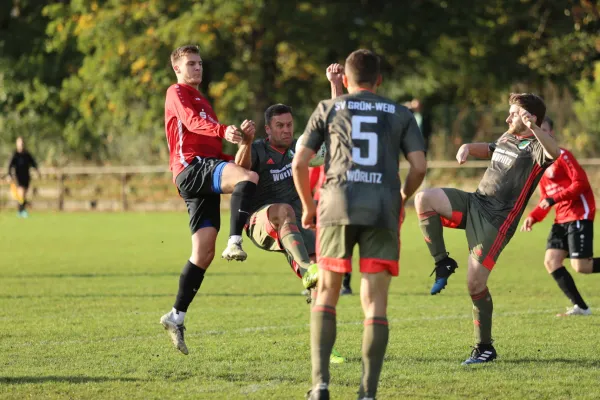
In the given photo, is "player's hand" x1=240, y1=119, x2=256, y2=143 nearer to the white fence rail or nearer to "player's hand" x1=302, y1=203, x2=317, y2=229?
"player's hand" x1=302, y1=203, x2=317, y2=229

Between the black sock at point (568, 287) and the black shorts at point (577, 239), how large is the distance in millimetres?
242

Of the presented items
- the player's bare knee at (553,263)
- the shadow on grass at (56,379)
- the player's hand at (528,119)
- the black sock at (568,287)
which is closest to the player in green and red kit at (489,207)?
the player's hand at (528,119)

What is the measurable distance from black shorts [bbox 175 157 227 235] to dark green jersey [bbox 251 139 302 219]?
30.4 inches

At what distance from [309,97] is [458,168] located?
6.41 m

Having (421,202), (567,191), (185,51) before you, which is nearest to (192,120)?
(185,51)

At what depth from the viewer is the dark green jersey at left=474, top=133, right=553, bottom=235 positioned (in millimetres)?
7668

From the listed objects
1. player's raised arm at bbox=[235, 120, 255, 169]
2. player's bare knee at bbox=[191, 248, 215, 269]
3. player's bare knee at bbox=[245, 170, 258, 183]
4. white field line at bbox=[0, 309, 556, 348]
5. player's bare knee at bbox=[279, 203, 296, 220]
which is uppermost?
player's raised arm at bbox=[235, 120, 255, 169]

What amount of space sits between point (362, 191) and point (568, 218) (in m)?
5.56

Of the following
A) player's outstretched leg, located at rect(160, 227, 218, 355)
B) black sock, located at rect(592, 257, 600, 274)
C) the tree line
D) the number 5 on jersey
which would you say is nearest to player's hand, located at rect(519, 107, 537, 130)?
the number 5 on jersey

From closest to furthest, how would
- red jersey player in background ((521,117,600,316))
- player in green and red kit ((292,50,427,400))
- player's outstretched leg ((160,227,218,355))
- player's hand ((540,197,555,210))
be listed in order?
player in green and red kit ((292,50,427,400)), player's outstretched leg ((160,227,218,355)), player's hand ((540,197,555,210)), red jersey player in background ((521,117,600,316))

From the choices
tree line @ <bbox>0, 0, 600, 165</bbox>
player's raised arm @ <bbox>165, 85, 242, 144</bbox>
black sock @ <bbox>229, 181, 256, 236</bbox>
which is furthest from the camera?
tree line @ <bbox>0, 0, 600, 165</bbox>

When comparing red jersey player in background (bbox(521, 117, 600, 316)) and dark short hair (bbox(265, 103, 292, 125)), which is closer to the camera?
dark short hair (bbox(265, 103, 292, 125))

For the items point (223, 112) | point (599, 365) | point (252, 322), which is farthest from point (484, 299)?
point (223, 112)

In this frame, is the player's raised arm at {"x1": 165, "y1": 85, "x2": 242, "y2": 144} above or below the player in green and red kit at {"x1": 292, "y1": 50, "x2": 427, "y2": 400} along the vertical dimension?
above
